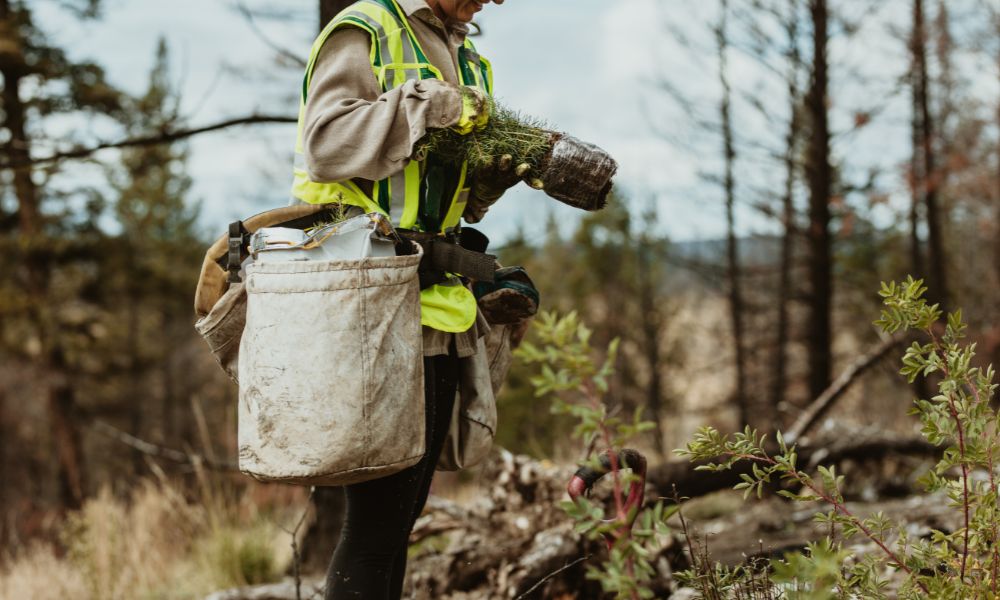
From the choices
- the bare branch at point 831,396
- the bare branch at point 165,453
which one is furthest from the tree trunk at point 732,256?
the bare branch at point 165,453

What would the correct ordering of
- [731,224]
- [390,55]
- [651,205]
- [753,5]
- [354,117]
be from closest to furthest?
[354,117] → [390,55] → [753,5] → [731,224] → [651,205]

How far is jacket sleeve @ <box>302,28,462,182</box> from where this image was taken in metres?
1.84

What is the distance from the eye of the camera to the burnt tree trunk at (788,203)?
8469mm

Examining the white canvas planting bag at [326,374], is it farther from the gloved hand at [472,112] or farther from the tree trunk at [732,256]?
the tree trunk at [732,256]

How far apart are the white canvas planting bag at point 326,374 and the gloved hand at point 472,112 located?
13.0 inches

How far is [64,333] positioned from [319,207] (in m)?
10.9

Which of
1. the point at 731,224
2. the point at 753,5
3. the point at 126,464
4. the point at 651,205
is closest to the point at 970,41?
the point at 731,224

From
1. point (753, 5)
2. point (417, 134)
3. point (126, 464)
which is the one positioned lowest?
point (126, 464)

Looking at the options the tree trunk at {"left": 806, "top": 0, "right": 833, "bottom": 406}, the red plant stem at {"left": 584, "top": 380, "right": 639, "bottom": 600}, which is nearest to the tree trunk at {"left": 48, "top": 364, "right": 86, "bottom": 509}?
the tree trunk at {"left": 806, "top": 0, "right": 833, "bottom": 406}

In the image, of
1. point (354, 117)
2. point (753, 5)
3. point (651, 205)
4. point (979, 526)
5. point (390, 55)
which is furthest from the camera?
point (651, 205)

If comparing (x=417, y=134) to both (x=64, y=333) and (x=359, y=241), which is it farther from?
(x=64, y=333)

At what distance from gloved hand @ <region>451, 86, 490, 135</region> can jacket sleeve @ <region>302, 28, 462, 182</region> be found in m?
0.02

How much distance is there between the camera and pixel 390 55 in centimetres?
202

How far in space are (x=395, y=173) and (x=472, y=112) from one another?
0.23 metres
